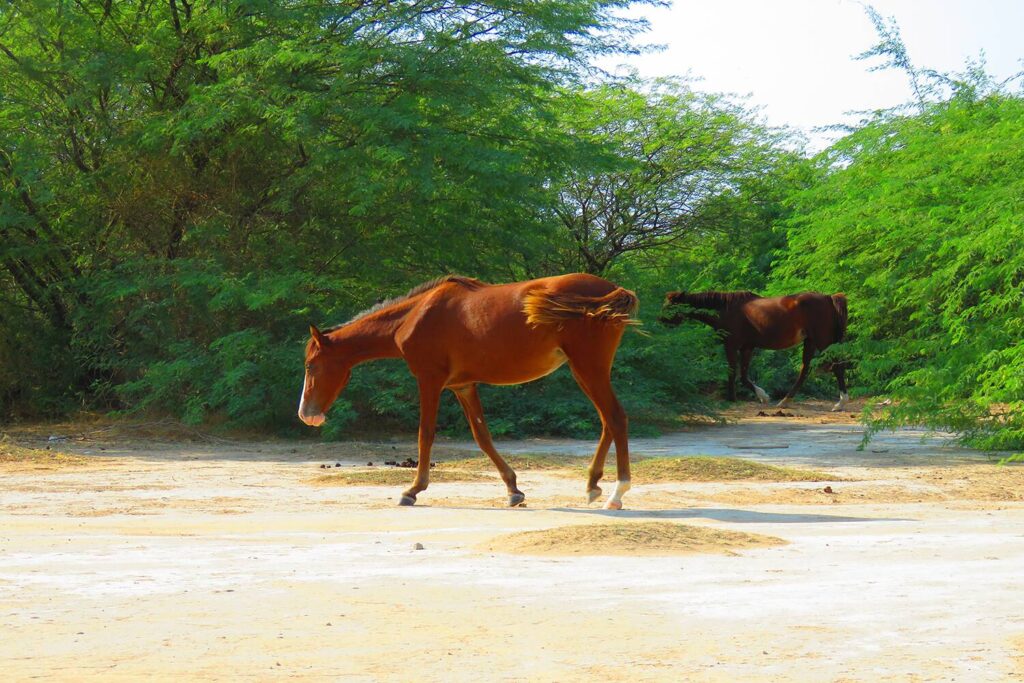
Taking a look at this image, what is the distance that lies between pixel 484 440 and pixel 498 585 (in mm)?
4450

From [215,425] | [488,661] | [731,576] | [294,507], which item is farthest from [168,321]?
[488,661]

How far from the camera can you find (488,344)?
1126 centimetres

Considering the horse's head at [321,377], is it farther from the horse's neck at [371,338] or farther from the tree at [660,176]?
the tree at [660,176]

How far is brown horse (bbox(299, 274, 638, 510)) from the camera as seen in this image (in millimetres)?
10922

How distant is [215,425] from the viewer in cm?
1881

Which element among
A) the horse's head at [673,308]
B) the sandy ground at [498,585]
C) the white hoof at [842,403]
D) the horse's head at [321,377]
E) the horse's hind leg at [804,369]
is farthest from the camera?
the horse's hind leg at [804,369]

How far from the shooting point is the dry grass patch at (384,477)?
12844 mm

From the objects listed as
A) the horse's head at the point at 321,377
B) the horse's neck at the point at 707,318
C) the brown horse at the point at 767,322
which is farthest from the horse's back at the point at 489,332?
the horse's neck at the point at 707,318

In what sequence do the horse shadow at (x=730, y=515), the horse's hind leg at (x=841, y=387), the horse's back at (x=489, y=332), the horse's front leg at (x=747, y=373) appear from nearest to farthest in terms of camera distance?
1. the horse shadow at (x=730, y=515)
2. the horse's back at (x=489, y=332)
3. the horse's hind leg at (x=841, y=387)
4. the horse's front leg at (x=747, y=373)

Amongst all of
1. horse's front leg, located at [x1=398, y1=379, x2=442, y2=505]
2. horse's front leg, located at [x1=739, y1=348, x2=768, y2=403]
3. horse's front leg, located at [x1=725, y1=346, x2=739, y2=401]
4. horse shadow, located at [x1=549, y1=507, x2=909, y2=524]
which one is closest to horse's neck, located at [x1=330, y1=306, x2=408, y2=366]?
horse's front leg, located at [x1=398, y1=379, x2=442, y2=505]

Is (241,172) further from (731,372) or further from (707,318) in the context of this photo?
(731,372)

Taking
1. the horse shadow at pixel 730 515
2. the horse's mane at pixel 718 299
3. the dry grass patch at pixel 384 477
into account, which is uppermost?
the horse's mane at pixel 718 299

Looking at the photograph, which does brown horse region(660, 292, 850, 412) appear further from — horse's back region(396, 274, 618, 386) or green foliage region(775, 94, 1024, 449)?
horse's back region(396, 274, 618, 386)

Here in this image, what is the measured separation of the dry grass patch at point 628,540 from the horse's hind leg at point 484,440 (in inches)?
92.9
